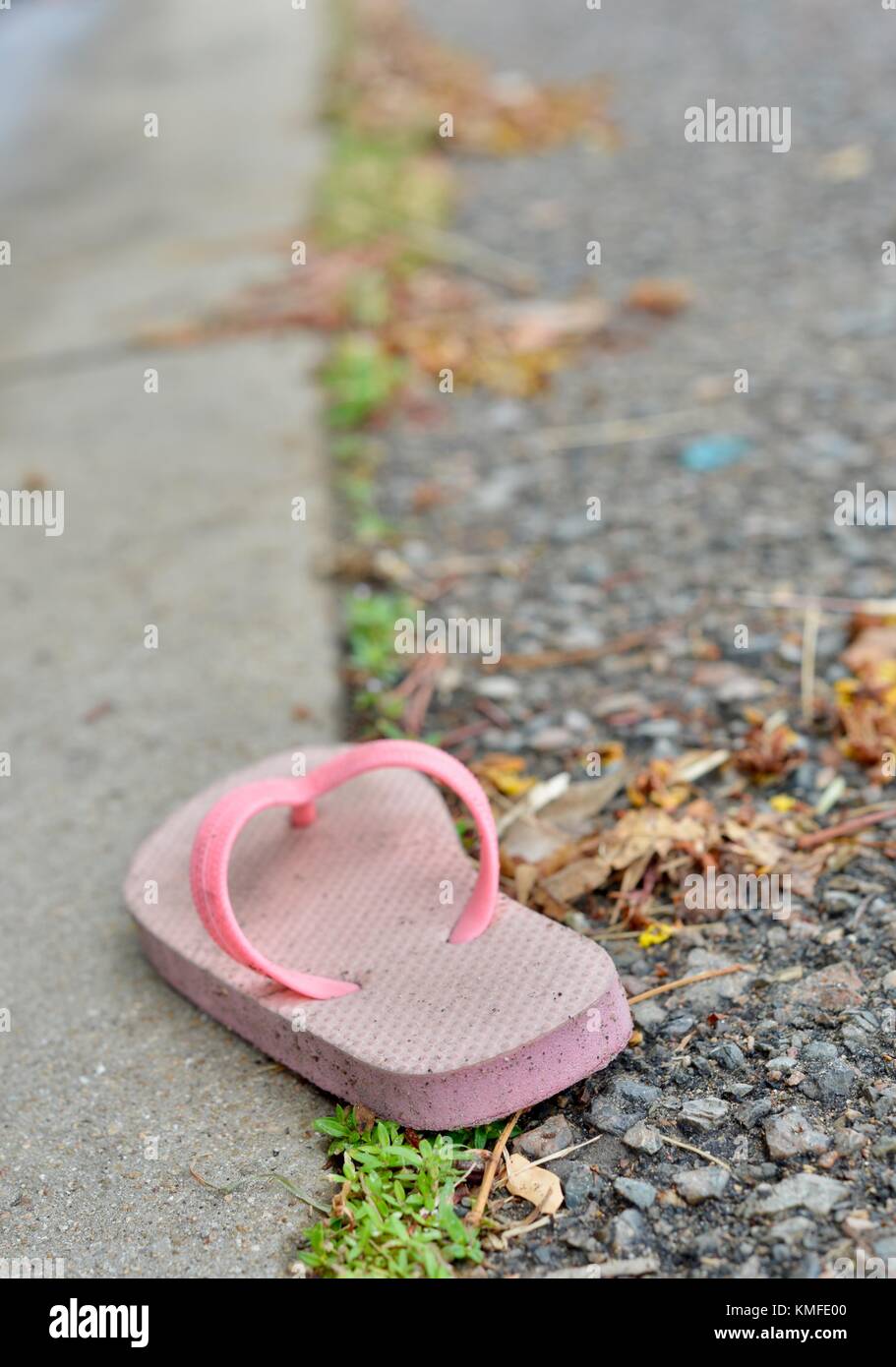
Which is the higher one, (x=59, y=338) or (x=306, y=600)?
(x=59, y=338)

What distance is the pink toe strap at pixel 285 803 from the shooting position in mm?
1492

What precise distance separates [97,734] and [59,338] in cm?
201

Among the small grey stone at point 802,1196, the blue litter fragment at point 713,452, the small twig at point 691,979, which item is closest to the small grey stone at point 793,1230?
the small grey stone at point 802,1196

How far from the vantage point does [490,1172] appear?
1.33 m

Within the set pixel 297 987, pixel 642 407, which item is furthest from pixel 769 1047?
pixel 642 407

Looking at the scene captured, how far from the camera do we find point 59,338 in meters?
3.78

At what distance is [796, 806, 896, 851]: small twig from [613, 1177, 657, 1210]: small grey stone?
0.56 m

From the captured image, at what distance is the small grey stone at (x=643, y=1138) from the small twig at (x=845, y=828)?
1.62 ft

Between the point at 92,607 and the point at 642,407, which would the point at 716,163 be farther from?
the point at 92,607

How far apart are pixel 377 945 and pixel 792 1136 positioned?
1.67 ft
